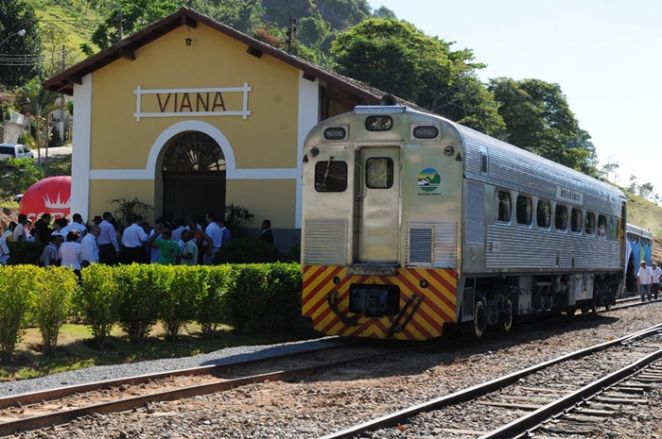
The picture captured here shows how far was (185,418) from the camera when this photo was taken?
29.1 ft

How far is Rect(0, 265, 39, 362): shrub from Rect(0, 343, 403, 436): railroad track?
7.30 ft

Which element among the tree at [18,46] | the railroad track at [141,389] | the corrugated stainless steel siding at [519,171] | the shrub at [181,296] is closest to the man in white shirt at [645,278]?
the corrugated stainless steel siding at [519,171]

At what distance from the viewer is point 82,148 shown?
82.1 feet

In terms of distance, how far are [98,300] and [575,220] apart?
11.7 metres

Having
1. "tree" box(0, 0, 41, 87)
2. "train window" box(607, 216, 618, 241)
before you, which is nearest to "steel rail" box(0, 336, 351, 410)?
"train window" box(607, 216, 618, 241)

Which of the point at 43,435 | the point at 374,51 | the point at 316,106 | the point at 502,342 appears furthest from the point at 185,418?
the point at 374,51

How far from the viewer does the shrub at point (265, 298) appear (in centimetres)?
1623

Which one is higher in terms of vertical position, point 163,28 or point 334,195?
point 163,28

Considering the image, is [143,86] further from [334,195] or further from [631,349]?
[631,349]

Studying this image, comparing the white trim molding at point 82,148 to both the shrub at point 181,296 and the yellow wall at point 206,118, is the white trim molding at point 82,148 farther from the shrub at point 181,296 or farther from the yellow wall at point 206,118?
the shrub at point 181,296

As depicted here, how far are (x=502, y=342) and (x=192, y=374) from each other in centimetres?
711

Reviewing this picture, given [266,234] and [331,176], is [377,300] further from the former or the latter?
[266,234]

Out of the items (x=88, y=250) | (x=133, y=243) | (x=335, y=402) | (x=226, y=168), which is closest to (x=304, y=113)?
(x=226, y=168)

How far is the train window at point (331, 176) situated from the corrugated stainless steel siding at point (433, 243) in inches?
53.1
